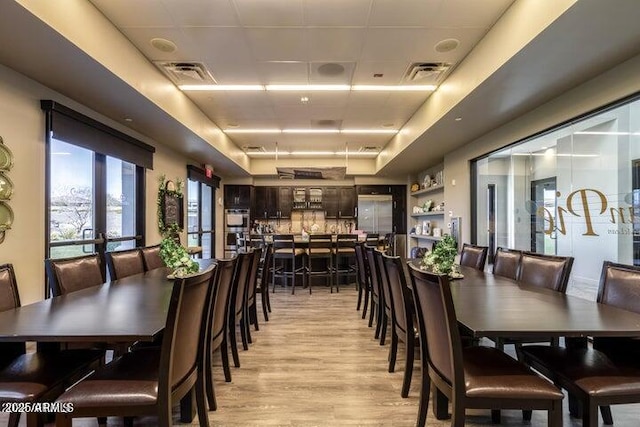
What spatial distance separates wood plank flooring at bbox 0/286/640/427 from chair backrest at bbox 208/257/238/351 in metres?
0.42

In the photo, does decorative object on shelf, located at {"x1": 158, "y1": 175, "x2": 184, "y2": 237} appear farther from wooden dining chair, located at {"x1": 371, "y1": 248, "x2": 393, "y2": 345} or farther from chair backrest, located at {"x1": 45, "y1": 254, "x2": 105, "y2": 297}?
wooden dining chair, located at {"x1": 371, "y1": 248, "x2": 393, "y2": 345}

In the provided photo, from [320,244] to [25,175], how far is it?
4.18 metres

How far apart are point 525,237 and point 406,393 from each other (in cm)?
318

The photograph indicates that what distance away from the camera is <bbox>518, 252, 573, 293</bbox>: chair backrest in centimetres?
242

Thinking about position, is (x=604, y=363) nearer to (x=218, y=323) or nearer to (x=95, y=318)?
(x=218, y=323)

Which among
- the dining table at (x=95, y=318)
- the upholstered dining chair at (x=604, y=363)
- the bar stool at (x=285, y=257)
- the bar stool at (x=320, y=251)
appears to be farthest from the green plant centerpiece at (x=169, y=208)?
the upholstered dining chair at (x=604, y=363)

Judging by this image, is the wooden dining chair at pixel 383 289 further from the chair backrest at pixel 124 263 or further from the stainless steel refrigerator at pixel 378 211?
the stainless steel refrigerator at pixel 378 211

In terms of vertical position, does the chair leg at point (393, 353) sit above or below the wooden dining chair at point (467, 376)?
below

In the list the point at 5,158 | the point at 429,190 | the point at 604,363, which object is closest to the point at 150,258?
the point at 5,158

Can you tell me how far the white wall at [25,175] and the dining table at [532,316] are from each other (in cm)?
359

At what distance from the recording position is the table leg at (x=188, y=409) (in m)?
2.08

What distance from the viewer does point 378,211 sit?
31.4ft

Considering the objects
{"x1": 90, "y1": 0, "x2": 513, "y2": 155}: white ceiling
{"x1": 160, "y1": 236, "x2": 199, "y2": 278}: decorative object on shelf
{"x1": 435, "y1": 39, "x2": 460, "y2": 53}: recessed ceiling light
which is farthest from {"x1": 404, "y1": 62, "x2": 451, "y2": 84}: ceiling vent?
{"x1": 160, "y1": 236, "x2": 199, "y2": 278}: decorative object on shelf

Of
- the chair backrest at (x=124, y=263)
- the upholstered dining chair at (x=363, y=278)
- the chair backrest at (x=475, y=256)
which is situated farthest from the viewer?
the upholstered dining chair at (x=363, y=278)
